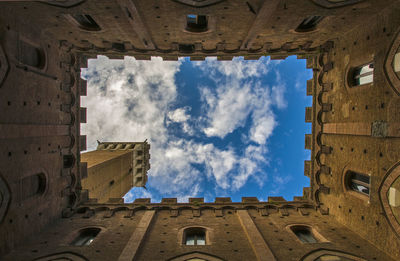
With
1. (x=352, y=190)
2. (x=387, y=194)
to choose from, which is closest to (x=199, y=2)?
(x=387, y=194)

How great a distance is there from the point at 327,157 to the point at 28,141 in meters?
17.5

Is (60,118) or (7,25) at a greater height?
(7,25)

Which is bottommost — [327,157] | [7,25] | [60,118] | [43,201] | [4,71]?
[43,201]

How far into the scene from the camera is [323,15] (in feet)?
37.4

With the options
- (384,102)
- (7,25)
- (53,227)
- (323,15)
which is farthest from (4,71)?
(384,102)

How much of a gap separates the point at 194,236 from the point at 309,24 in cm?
1438

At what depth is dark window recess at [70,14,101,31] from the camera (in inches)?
504

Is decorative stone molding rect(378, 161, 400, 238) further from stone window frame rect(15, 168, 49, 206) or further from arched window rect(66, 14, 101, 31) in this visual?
stone window frame rect(15, 168, 49, 206)

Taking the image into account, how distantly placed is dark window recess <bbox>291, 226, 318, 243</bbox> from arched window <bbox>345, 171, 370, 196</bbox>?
3452mm

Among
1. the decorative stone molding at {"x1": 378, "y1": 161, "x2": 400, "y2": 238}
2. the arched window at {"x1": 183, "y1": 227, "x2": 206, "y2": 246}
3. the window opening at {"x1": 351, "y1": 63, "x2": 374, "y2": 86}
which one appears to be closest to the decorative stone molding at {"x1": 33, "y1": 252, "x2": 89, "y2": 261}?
the arched window at {"x1": 183, "y1": 227, "x2": 206, "y2": 246}

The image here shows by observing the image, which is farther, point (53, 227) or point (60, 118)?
point (60, 118)

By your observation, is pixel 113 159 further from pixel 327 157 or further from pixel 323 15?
pixel 323 15

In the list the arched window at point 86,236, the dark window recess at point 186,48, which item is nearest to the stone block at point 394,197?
the dark window recess at point 186,48

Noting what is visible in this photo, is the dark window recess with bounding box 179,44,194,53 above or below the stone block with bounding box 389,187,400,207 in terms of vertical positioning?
above
